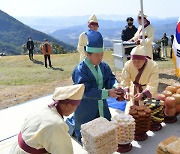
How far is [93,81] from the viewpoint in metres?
3.23

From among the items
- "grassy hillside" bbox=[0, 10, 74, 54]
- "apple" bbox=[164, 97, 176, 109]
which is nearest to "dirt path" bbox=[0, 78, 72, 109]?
"apple" bbox=[164, 97, 176, 109]

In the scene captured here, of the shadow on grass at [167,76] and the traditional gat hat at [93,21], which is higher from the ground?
the traditional gat hat at [93,21]

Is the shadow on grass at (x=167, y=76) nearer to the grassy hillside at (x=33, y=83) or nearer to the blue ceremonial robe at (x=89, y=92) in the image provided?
the grassy hillside at (x=33, y=83)

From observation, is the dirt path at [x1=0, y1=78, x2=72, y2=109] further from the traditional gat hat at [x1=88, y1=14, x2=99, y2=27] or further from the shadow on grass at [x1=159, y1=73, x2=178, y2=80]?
the shadow on grass at [x1=159, y1=73, x2=178, y2=80]

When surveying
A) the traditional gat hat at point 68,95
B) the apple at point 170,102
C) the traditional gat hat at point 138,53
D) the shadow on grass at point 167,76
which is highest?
the traditional gat hat at point 138,53

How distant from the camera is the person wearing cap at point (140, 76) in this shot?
3.49 m

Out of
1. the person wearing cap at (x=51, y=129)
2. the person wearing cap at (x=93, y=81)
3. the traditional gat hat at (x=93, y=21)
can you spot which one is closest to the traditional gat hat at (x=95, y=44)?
the person wearing cap at (x=93, y=81)

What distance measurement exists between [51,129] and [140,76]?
2.21 meters

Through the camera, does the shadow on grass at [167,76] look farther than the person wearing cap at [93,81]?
Yes

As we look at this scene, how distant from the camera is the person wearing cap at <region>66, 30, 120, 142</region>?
9.96 ft

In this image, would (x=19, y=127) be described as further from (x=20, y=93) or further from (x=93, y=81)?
(x=20, y=93)

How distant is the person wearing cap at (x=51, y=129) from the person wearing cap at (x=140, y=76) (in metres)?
1.58

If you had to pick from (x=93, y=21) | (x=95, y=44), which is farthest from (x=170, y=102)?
(x=93, y=21)

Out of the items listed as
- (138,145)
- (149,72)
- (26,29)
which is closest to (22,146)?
(138,145)
